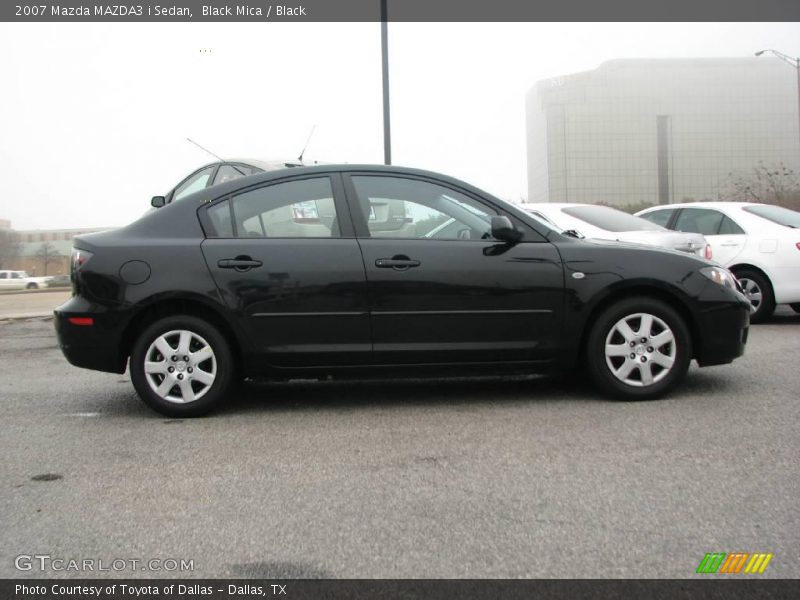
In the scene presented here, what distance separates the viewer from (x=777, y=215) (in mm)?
8984

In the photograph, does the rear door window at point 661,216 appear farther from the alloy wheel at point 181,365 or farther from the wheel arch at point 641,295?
→ the alloy wheel at point 181,365

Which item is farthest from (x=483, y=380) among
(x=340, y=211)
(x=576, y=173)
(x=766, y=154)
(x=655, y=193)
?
(x=766, y=154)

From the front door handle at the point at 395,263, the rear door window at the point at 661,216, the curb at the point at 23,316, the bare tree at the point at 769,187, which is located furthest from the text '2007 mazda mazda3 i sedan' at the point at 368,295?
the bare tree at the point at 769,187

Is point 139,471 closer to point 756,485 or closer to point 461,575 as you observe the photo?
point 461,575

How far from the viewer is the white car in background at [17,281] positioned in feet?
52.8

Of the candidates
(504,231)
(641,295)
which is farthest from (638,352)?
(504,231)

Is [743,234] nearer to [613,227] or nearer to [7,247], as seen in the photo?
[613,227]

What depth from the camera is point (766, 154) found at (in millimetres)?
46406

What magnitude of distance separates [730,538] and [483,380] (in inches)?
122

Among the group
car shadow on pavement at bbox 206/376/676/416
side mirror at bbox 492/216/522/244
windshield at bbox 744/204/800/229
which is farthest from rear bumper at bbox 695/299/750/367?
windshield at bbox 744/204/800/229

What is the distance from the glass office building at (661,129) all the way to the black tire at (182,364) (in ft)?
88.4

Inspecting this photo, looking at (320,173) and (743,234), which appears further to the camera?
(743,234)

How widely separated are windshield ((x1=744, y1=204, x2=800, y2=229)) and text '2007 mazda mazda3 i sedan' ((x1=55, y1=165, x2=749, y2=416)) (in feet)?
14.8

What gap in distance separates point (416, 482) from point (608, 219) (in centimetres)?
544
